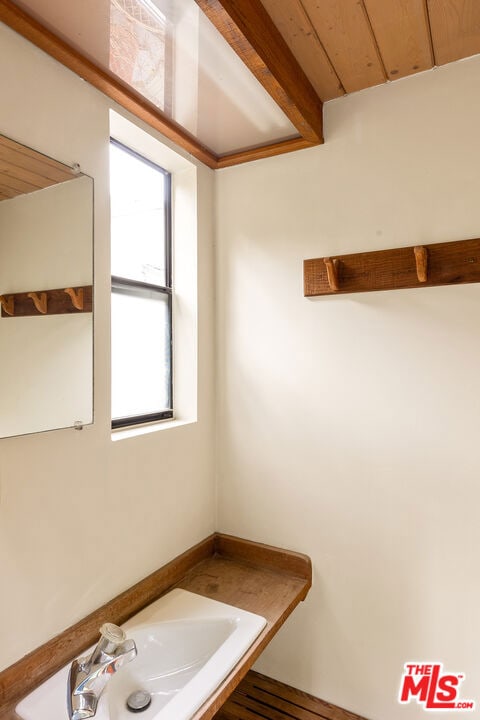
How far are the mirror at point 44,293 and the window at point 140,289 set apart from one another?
0.32 m

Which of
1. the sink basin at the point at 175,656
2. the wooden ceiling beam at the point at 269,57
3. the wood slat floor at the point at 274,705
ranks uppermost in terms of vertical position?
the wooden ceiling beam at the point at 269,57

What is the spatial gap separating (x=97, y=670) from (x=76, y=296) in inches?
39.4

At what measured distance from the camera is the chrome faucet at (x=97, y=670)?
1.03m

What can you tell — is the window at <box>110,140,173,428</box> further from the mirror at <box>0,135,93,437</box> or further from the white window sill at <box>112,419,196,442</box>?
the mirror at <box>0,135,93,437</box>

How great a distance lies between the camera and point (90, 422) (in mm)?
1287

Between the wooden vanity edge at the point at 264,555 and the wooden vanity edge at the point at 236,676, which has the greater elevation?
the wooden vanity edge at the point at 264,555

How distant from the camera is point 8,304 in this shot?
1.06m

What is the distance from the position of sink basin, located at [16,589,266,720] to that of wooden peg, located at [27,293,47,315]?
1.00 metres

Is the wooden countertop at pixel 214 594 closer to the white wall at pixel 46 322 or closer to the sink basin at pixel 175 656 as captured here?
the sink basin at pixel 175 656

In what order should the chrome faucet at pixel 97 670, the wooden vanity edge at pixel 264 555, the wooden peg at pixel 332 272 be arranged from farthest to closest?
the wooden vanity edge at pixel 264 555, the wooden peg at pixel 332 272, the chrome faucet at pixel 97 670

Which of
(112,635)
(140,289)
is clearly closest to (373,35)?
(140,289)

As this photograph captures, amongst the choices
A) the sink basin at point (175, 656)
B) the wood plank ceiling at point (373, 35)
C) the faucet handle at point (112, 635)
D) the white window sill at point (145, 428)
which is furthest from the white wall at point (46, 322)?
the wood plank ceiling at point (373, 35)

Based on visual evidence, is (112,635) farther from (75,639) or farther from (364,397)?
(364,397)

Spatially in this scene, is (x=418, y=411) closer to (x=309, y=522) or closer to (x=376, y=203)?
(x=309, y=522)
